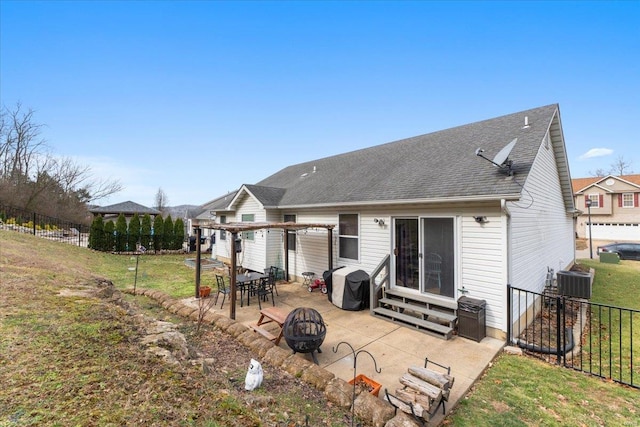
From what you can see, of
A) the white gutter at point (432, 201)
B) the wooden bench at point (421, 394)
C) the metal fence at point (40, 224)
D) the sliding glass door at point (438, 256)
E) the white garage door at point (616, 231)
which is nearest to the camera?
the wooden bench at point (421, 394)

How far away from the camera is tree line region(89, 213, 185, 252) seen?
57.6ft

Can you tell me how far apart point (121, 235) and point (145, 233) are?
135 centimetres

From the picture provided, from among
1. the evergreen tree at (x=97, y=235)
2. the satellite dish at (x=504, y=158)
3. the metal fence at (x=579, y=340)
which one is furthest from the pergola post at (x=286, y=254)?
the evergreen tree at (x=97, y=235)

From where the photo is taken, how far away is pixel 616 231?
28.6m

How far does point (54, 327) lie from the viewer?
4.41 meters

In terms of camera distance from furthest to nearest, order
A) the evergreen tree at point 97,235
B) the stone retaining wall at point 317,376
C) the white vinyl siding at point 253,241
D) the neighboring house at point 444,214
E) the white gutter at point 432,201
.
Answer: the evergreen tree at point 97,235, the white vinyl siding at point 253,241, the neighboring house at point 444,214, the white gutter at point 432,201, the stone retaining wall at point 317,376

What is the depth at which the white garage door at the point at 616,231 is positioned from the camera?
27625 mm

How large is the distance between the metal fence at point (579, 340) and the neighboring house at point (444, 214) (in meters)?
0.54

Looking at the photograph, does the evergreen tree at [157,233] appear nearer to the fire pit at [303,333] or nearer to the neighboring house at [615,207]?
the fire pit at [303,333]

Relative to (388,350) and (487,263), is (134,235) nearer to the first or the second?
(388,350)

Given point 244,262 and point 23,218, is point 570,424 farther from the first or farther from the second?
point 23,218

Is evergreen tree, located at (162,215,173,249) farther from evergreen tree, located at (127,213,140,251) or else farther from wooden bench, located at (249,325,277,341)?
wooden bench, located at (249,325,277,341)

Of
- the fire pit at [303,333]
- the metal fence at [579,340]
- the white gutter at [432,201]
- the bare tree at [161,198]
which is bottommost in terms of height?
the metal fence at [579,340]

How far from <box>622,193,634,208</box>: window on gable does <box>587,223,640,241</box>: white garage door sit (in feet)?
7.02
